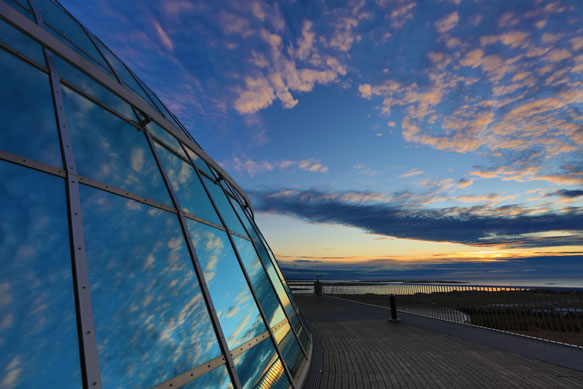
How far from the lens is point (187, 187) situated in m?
5.27

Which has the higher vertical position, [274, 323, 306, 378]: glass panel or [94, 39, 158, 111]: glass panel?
[94, 39, 158, 111]: glass panel

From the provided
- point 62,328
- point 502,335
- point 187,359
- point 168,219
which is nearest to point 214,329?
point 187,359

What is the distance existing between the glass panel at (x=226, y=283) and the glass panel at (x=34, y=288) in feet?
6.27

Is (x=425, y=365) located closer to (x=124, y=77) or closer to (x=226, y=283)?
(x=226, y=283)

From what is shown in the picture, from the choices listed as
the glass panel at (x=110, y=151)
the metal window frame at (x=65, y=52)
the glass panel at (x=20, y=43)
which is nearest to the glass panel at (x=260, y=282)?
the glass panel at (x=110, y=151)

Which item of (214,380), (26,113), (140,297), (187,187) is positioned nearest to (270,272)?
(187,187)

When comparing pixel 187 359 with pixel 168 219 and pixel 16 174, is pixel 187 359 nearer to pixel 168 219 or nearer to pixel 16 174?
pixel 168 219

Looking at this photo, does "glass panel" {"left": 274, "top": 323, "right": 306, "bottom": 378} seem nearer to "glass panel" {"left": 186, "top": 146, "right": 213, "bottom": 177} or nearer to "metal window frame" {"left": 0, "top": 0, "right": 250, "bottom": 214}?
"glass panel" {"left": 186, "top": 146, "right": 213, "bottom": 177}

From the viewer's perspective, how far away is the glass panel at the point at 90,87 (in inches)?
147

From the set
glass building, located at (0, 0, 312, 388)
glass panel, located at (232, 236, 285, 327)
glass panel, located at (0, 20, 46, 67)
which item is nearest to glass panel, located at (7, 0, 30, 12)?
glass building, located at (0, 0, 312, 388)

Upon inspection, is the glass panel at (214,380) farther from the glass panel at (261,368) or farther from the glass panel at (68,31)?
the glass panel at (68,31)

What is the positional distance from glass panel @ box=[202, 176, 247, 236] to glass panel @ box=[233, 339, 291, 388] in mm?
2614

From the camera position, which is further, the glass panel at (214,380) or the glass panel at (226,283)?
the glass panel at (226,283)

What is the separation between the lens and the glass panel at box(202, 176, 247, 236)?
6504 millimetres
